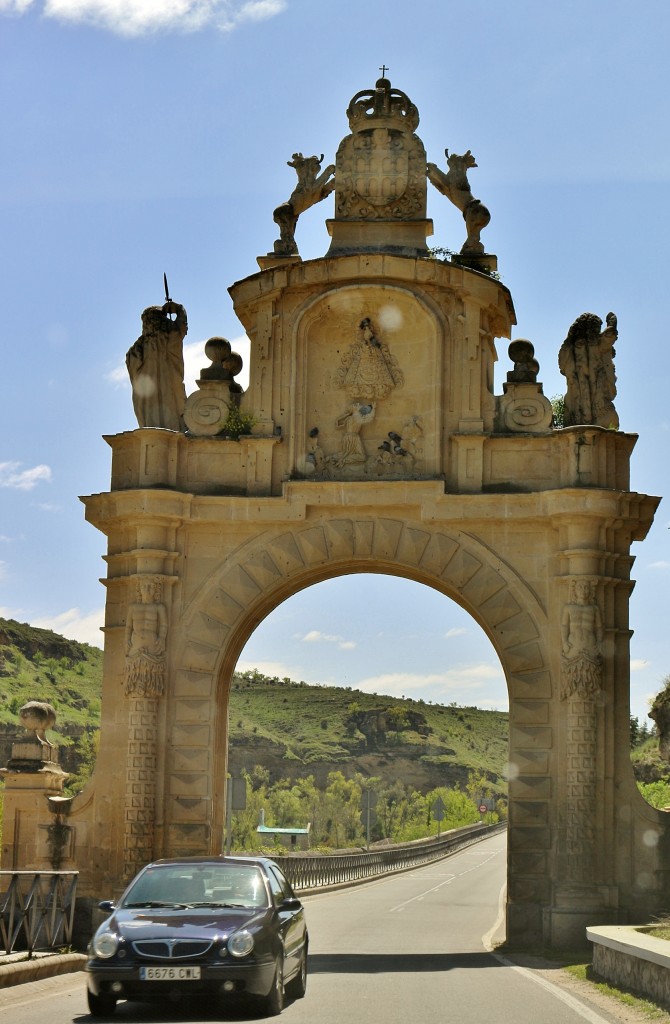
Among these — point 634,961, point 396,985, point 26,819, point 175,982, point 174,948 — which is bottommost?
point 396,985

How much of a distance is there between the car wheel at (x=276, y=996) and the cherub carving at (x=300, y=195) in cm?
1566

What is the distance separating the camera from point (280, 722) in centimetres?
12462

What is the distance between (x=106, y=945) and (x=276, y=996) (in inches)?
62.8

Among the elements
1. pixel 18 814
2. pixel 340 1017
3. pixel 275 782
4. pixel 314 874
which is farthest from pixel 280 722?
pixel 340 1017

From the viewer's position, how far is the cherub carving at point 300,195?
27.0m

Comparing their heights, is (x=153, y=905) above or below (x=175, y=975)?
above

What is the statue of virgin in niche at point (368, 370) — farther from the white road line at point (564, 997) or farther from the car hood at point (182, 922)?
the car hood at point (182, 922)

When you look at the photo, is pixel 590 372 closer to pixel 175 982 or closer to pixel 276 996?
pixel 276 996

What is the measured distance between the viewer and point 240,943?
13180 mm

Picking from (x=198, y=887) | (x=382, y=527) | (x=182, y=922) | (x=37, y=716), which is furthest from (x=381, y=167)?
(x=182, y=922)

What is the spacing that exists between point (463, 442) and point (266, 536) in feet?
11.6

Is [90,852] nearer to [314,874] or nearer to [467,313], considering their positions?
[467,313]

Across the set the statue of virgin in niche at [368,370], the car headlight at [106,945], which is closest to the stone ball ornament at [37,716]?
the statue of virgin in niche at [368,370]

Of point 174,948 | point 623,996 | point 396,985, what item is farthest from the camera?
point 396,985
